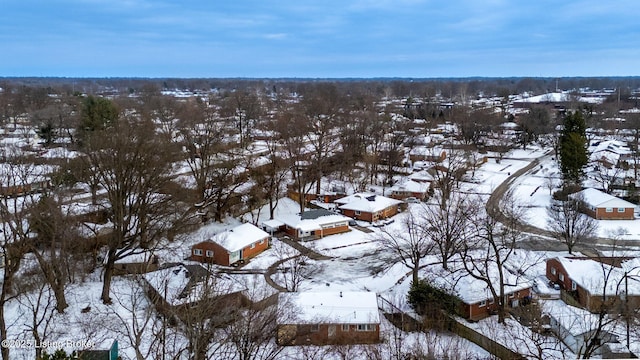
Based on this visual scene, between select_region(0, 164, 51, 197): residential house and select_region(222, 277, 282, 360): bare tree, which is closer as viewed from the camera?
select_region(222, 277, 282, 360): bare tree

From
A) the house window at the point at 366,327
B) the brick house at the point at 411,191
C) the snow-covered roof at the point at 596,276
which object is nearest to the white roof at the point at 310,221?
the brick house at the point at 411,191

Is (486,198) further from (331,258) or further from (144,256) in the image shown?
(144,256)

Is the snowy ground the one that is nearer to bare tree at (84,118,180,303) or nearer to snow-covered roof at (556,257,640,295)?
bare tree at (84,118,180,303)

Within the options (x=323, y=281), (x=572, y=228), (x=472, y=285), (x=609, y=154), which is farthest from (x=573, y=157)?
(x=323, y=281)

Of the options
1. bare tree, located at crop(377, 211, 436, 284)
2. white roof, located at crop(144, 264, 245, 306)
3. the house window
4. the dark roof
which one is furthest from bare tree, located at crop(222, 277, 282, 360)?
the dark roof

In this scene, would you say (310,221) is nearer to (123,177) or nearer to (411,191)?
(411,191)

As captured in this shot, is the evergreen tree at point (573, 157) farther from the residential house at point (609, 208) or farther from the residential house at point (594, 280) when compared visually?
the residential house at point (594, 280)
